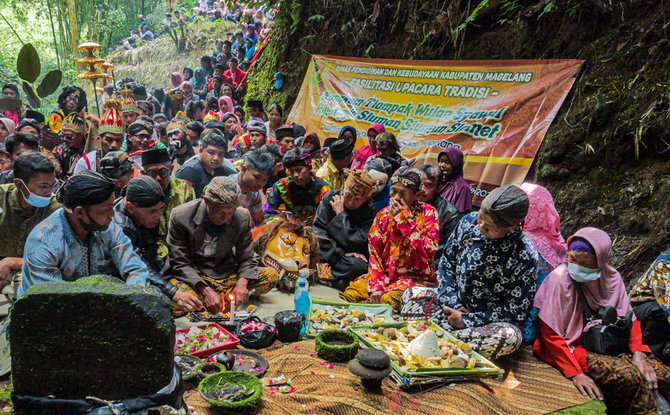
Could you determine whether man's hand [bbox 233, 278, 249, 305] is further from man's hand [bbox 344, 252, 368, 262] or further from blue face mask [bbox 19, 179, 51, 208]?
blue face mask [bbox 19, 179, 51, 208]

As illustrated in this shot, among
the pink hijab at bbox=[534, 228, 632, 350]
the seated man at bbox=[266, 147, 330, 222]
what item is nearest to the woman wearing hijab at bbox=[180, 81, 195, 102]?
the seated man at bbox=[266, 147, 330, 222]

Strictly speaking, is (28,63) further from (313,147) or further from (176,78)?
(176,78)

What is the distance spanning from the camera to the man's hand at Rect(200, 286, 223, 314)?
3584 mm

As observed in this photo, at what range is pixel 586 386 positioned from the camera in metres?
2.93

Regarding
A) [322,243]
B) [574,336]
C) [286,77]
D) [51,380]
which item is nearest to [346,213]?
[322,243]

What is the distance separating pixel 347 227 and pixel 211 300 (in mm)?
1742

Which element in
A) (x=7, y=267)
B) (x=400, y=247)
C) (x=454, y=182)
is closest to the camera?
(x=7, y=267)

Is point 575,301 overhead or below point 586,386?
overhead

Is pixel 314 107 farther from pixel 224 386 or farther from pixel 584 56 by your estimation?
pixel 224 386

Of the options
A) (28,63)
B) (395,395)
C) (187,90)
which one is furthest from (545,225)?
(187,90)

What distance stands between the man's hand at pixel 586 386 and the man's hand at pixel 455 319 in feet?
2.71

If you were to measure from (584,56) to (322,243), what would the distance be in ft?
12.7

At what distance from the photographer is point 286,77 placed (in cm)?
1102

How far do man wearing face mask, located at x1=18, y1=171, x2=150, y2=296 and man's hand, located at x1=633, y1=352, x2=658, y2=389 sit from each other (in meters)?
3.44
